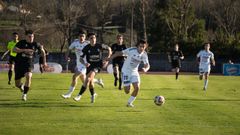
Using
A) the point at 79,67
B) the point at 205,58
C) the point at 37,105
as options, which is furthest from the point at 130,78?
the point at 205,58

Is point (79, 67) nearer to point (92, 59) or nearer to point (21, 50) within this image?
point (92, 59)

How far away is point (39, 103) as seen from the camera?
1595 cm

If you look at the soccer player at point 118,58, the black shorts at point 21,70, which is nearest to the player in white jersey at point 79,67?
the black shorts at point 21,70

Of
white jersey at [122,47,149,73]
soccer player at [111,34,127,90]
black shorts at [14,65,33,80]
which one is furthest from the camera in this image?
soccer player at [111,34,127,90]

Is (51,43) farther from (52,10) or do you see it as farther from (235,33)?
(235,33)

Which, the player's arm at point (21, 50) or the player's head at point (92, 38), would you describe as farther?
the player's head at point (92, 38)

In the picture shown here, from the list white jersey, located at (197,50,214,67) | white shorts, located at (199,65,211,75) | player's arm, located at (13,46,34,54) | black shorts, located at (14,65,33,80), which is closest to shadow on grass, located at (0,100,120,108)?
black shorts, located at (14,65,33,80)

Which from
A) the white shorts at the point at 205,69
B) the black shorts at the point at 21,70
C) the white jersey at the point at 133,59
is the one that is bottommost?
the white shorts at the point at 205,69

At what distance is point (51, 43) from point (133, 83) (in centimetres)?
5044

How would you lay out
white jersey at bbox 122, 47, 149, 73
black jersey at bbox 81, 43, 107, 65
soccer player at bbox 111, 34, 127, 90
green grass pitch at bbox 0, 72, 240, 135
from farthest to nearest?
soccer player at bbox 111, 34, 127, 90
black jersey at bbox 81, 43, 107, 65
white jersey at bbox 122, 47, 149, 73
green grass pitch at bbox 0, 72, 240, 135

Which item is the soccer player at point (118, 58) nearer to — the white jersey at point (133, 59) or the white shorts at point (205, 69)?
the white shorts at point (205, 69)

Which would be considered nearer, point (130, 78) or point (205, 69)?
point (130, 78)

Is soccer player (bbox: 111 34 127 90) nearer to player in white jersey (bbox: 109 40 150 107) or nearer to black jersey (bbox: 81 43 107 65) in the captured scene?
black jersey (bbox: 81 43 107 65)

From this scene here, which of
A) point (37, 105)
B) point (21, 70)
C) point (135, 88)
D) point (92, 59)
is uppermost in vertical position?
point (92, 59)
